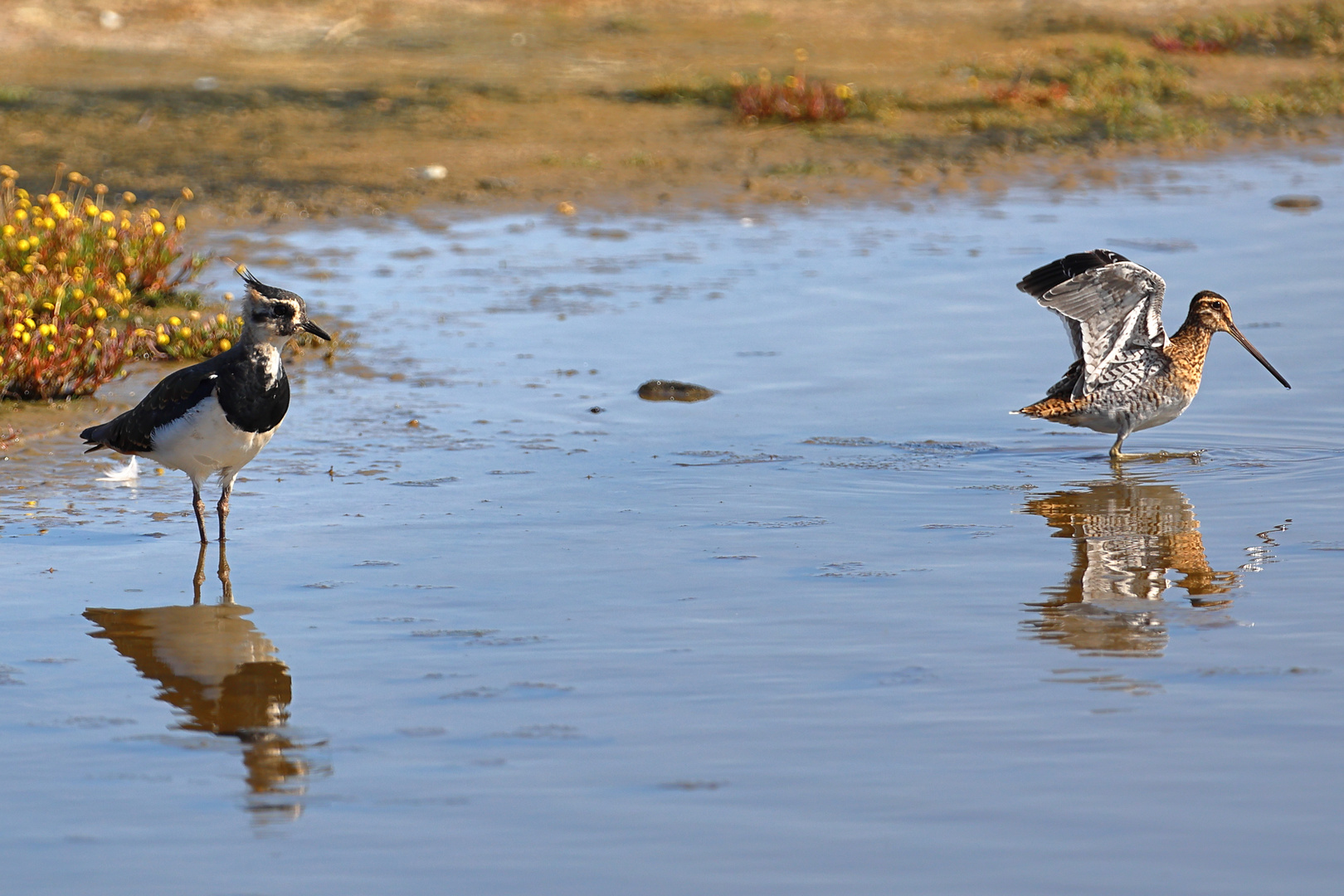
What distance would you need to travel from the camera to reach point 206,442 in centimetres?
734

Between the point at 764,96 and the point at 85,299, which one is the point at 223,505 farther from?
the point at 764,96

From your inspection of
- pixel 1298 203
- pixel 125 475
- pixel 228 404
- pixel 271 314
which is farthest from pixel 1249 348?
pixel 1298 203

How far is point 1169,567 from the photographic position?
7.05 m

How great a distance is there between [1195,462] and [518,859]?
5.66 meters

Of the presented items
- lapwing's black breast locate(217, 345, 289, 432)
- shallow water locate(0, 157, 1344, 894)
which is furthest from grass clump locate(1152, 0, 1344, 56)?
lapwing's black breast locate(217, 345, 289, 432)

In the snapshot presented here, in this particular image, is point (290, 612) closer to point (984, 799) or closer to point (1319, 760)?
point (984, 799)

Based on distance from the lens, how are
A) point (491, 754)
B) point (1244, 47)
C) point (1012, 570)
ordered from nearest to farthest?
point (491, 754)
point (1012, 570)
point (1244, 47)

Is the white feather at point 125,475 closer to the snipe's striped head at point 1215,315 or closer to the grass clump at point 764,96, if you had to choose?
the snipe's striped head at point 1215,315

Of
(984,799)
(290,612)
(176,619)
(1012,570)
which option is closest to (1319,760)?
(984,799)

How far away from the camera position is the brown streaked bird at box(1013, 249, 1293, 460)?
8.89 m

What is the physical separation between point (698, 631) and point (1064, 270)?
369 cm

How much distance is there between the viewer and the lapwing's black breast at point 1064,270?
882 cm

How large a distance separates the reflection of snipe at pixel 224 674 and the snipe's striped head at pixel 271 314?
44.8 inches

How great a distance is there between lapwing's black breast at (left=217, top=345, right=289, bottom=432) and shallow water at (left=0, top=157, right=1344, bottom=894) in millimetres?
→ 567
